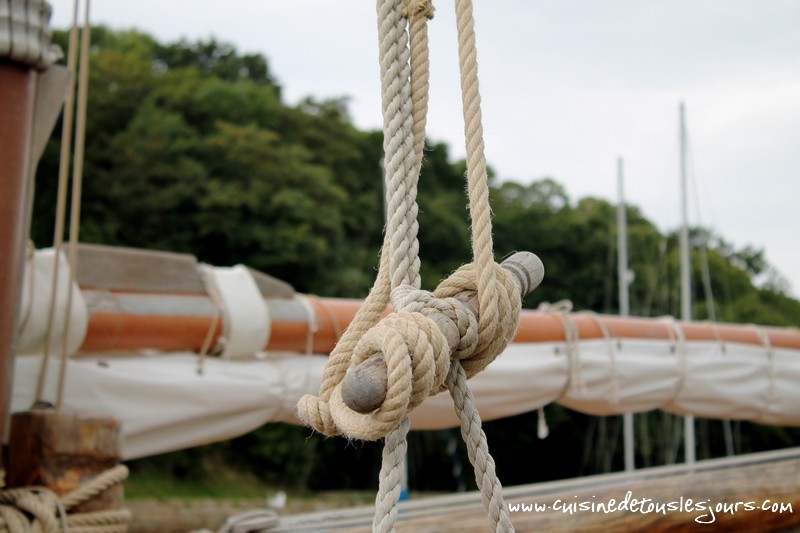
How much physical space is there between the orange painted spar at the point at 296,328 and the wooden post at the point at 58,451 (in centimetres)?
57

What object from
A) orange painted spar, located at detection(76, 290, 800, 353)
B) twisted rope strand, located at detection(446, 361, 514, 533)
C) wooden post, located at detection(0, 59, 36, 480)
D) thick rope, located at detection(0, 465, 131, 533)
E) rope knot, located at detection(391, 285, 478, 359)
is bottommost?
thick rope, located at detection(0, 465, 131, 533)

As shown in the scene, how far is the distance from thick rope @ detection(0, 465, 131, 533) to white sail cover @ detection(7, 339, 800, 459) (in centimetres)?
46

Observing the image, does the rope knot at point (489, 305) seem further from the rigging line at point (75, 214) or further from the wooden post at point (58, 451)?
the rigging line at point (75, 214)

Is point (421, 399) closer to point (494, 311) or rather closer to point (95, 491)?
point (494, 311)

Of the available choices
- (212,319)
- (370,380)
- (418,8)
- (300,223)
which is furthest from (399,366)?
(300,223)

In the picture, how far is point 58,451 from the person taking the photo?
51.6 inches

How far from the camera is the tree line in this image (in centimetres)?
1219

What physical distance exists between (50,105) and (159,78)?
1306 cm

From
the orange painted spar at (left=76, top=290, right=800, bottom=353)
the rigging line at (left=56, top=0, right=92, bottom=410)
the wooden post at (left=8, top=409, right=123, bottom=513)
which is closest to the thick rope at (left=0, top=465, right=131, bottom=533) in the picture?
the wooden post at (left=8, top=409, right=123, bottom=513)

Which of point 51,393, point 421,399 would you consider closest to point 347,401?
point 421,399

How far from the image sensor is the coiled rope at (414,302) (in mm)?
717

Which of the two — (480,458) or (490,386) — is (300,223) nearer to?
(490,386)

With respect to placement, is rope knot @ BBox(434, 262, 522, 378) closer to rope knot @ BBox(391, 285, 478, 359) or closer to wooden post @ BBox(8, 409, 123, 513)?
rope knot @ BBox(391, 285, 478, 359)

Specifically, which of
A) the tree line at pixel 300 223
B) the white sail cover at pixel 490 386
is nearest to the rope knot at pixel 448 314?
the white sail cover at pixel 490 386
